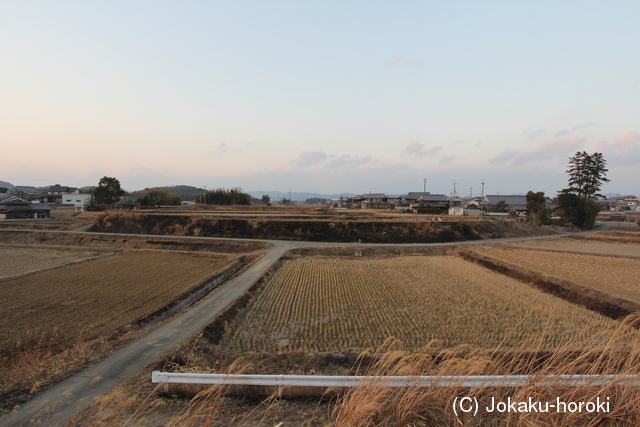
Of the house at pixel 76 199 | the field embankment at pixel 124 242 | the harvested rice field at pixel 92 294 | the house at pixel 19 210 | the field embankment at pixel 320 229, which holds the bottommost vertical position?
the harvested rice field at pixel 92 294

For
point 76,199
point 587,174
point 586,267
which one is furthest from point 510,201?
point 76,199

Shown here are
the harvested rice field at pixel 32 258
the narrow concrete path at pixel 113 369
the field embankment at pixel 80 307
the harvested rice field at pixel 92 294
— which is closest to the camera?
the narrow concrete path at pixel 113 369

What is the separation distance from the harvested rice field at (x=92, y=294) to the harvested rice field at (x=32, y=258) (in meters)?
1.78

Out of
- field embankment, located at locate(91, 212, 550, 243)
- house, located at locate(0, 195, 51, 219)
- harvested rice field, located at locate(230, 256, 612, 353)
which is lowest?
harvested rice field, located at locate(230, 256, 612, 353)

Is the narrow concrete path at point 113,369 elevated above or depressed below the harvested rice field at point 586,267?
below

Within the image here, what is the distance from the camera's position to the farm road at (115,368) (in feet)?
18.5

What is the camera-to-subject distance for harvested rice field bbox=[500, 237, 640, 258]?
26500 mm

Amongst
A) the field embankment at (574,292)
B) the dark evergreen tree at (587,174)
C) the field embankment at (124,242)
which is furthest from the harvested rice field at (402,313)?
the dark evergreen tree at (587,174)

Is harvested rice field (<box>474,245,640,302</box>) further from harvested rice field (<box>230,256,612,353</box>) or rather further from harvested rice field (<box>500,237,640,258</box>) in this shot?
harvested rice field (<box>500,237,640,258</box>)

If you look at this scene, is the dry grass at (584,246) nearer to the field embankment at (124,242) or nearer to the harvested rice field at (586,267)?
the harvested rice field at (586,267)

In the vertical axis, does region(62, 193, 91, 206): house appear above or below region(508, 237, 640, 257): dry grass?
above

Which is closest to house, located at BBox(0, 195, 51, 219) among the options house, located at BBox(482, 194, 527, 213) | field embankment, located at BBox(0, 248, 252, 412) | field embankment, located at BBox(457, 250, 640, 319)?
field embankment, located at BBox(0, 248, 252, 412)

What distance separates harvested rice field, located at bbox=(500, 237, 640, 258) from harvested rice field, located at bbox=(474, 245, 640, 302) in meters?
2.98

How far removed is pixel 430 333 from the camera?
34.8 ft
